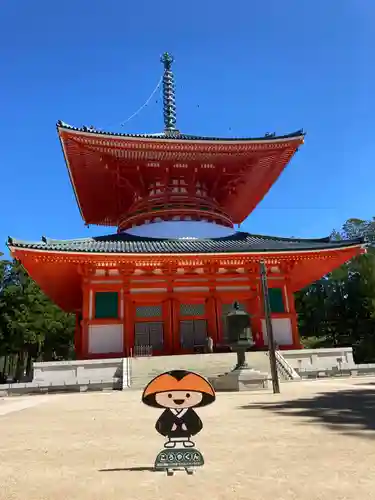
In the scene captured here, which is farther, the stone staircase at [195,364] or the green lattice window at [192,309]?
the green lattice window at [192,309]

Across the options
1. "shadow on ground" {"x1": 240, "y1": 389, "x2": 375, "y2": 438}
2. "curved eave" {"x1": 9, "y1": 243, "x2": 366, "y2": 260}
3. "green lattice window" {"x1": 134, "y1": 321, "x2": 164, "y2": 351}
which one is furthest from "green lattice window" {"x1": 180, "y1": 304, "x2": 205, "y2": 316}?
"shadow on ground" {"x1": 240, "y1": 389, "x2": 375, "y2": 438}

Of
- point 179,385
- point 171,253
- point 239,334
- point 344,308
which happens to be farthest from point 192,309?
point 344,308

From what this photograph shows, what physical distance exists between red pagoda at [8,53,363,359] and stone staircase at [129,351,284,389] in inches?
96.6

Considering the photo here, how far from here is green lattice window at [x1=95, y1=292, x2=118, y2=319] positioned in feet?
63.4

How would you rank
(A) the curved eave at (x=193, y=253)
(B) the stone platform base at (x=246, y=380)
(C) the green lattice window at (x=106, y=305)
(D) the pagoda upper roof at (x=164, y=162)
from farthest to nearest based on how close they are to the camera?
(D) the pagoda upper roof at (x=164, y=162) < (C) the green lattice window at (x=106, y=305) < (A) the curved eave at (x=193, y=253) < (B) the stone platform base at (x=246, y=380)

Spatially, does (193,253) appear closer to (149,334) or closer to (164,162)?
(149,334)

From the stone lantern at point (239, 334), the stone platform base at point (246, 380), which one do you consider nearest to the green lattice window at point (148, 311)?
the stone lantern at point (239, 334)

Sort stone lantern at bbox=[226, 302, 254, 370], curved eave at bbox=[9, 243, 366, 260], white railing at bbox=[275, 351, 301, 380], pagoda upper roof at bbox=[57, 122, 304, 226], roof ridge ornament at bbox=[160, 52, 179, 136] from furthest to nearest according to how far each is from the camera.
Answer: roof ridge ornament at bbox=[160, 52, 179, 136], pagoda upper roof at bbox=[57, 122, 304, 226], curved eave at bbox=[9, 243, 366, 260], white railing at bbox=[275, 351, 301, 380], stone lantern at bbox=[226, 302, 254, 370]

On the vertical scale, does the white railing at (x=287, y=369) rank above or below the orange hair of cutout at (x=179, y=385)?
below

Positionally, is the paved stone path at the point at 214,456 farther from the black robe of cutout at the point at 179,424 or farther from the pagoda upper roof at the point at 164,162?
the pagoda upper roof at the point at 164,162

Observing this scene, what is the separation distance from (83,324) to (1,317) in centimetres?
1967

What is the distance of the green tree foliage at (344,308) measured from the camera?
3531cm

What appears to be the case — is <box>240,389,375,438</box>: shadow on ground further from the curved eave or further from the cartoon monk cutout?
the curved eave

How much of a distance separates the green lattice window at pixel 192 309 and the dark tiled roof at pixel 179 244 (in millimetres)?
3076
